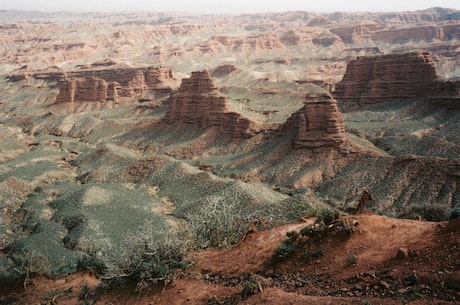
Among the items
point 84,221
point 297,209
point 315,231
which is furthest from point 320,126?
point 315,231

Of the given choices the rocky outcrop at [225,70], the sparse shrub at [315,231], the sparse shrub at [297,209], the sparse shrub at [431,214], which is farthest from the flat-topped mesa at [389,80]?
the rocky outcrop at [225,70]

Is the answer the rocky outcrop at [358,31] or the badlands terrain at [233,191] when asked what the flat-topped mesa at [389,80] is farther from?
the rocky outcrop at [358,31]

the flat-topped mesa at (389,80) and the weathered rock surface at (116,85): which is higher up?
the flat-topped mesa at (389,80)

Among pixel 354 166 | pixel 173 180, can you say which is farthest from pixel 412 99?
pixel 173 180

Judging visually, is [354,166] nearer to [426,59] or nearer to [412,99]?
[412,99]

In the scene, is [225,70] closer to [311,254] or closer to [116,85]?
[116,85]

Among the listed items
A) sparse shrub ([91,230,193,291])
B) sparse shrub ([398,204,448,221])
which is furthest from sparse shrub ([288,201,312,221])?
sparse shrub ([91,230,193,291])
